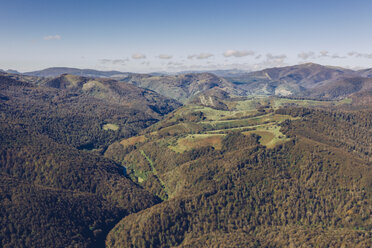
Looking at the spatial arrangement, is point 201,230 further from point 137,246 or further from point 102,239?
point 102,239

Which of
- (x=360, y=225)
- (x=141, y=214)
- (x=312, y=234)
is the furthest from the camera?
(x=141, y=214)

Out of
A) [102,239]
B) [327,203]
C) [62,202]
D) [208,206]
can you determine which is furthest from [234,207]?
[62,202]

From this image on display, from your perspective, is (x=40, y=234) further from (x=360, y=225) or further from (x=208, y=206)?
(x=360, y=225)

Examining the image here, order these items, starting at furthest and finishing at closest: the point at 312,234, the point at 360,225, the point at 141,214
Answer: the point at 141,214 < the point at 360,225 < the point at 312,234

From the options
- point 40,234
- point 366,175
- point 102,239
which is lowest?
point 102,239

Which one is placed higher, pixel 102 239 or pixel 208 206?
pixel 208 206

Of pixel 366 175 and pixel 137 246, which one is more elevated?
pixel 366 175

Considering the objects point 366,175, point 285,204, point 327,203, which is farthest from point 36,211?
point 366,175

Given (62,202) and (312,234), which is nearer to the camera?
(312,234)

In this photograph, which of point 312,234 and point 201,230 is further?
point 201,230
